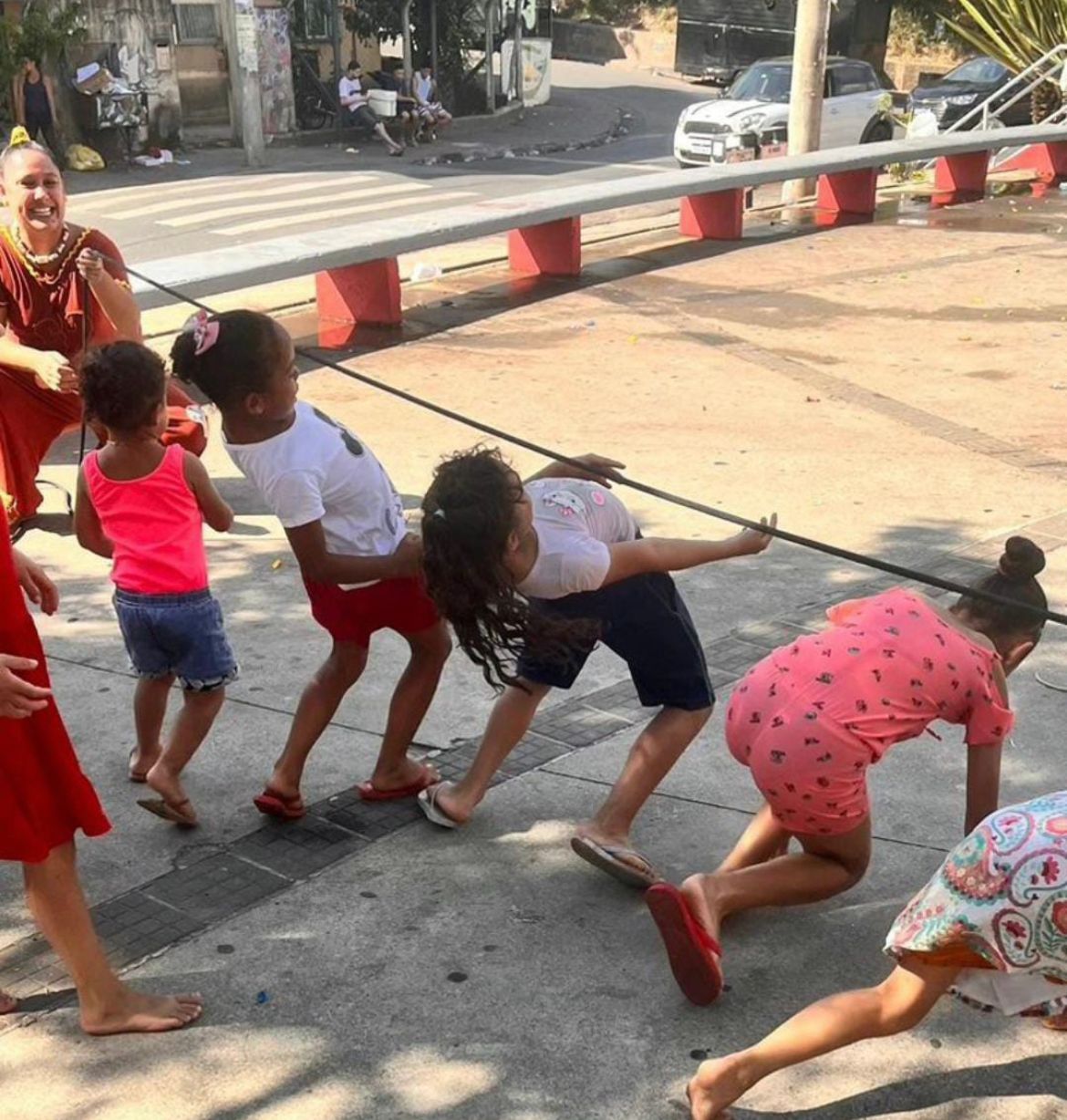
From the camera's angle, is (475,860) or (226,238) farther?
(226,238)

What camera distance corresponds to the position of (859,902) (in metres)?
3.39

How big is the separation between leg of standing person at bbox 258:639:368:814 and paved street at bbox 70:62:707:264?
980cm

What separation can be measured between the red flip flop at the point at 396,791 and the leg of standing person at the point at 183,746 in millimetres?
451

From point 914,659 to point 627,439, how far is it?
4270 mm

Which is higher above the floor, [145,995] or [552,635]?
[552,635]

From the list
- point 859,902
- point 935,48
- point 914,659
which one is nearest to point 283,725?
point 859,902

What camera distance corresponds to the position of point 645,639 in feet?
11.3

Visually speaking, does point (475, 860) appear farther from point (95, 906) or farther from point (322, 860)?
point (95, 906)

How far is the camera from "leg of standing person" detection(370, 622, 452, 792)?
3.81 meters

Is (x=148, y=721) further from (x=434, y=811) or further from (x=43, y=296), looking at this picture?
(x=43, y=296)

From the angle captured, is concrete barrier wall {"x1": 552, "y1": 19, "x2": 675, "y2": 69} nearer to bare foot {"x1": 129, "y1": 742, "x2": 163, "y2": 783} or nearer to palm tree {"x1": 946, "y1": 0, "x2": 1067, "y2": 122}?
palm tree {"x1": 946, "y1": 0, "x2": 1067, "y2": 122}

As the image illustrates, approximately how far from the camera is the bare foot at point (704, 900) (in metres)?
3.03

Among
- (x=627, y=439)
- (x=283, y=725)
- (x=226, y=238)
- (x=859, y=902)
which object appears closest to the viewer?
(x=859, y=902)

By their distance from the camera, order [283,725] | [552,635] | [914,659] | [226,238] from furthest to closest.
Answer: [226,238] → [283,725] → [552,635] → [914,659]
